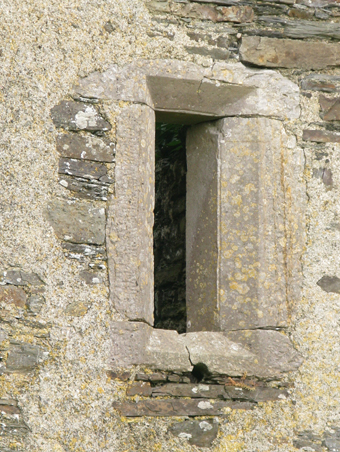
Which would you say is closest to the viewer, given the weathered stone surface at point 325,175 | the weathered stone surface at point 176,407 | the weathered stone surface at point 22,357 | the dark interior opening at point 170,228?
the weathered stone surface at point 22,357

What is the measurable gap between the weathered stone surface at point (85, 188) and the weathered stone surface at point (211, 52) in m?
0.78

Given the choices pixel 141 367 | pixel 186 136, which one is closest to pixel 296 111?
pixel 186 136

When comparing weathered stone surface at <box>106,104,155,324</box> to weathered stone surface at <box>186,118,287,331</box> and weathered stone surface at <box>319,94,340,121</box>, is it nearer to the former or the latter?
weathered stone surface at <box>186,118,287,331</box>

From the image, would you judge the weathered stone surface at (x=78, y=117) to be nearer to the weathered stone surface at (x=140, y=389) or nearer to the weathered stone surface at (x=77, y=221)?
the weathered stone surface at (x=77, y=221)

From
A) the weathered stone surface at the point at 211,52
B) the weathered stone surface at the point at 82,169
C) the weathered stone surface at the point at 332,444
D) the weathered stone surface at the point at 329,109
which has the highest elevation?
the weathered stone surface at the point at 211,52

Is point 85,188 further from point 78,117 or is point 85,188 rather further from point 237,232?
point 237,232

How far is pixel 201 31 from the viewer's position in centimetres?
362

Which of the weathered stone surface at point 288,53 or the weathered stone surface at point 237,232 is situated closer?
the weathered stone surface at point 237,232

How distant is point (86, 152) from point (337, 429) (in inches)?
64.4

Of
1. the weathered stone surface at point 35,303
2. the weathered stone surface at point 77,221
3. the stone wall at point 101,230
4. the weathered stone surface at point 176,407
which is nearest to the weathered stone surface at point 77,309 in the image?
the stone wall at point 101,230

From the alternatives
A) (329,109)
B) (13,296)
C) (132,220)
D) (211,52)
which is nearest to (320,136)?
(329,109)

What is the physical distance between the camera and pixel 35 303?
315 centimetres

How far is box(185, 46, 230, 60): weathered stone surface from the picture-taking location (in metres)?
3.59

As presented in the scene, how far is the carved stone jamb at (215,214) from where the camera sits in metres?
3.32
